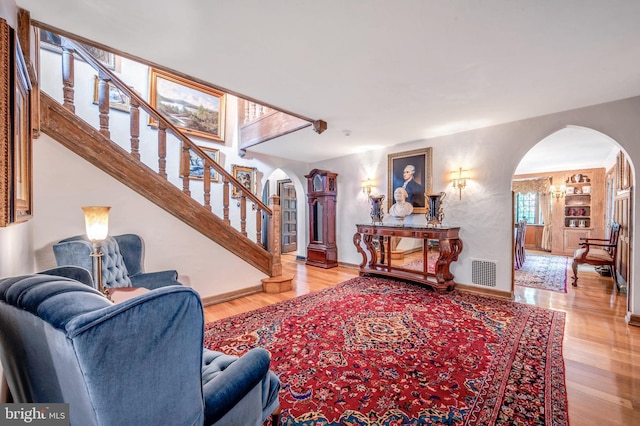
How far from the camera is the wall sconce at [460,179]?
3.84m

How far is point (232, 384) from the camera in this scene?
0.96 m

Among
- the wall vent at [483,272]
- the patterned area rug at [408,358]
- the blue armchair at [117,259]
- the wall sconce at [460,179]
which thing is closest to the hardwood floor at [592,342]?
the patterned area rug at [408,358]

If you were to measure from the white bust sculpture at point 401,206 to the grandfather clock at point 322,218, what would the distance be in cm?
152

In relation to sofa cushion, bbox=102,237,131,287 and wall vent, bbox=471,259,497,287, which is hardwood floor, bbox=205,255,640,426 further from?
sofa cushion, bbox=102,237,131,287

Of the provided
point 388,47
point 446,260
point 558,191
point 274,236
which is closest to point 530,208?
point 558,191

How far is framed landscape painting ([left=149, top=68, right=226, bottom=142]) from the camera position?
13.4 ft

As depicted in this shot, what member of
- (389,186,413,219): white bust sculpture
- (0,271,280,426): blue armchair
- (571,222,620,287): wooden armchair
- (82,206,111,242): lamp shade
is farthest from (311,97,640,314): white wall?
(82,206,111,242): lamp shade

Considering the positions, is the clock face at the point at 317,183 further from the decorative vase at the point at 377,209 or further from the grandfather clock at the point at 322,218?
the decorative vase at the point at 377,209

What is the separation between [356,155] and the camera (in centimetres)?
534

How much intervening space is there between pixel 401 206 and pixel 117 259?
3.82 m

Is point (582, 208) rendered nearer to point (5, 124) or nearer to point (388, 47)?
point (388, 47)

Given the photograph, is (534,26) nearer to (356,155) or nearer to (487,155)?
(487,155)

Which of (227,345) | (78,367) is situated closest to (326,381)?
(227,345)

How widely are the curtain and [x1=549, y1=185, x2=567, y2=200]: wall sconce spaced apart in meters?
0.14
